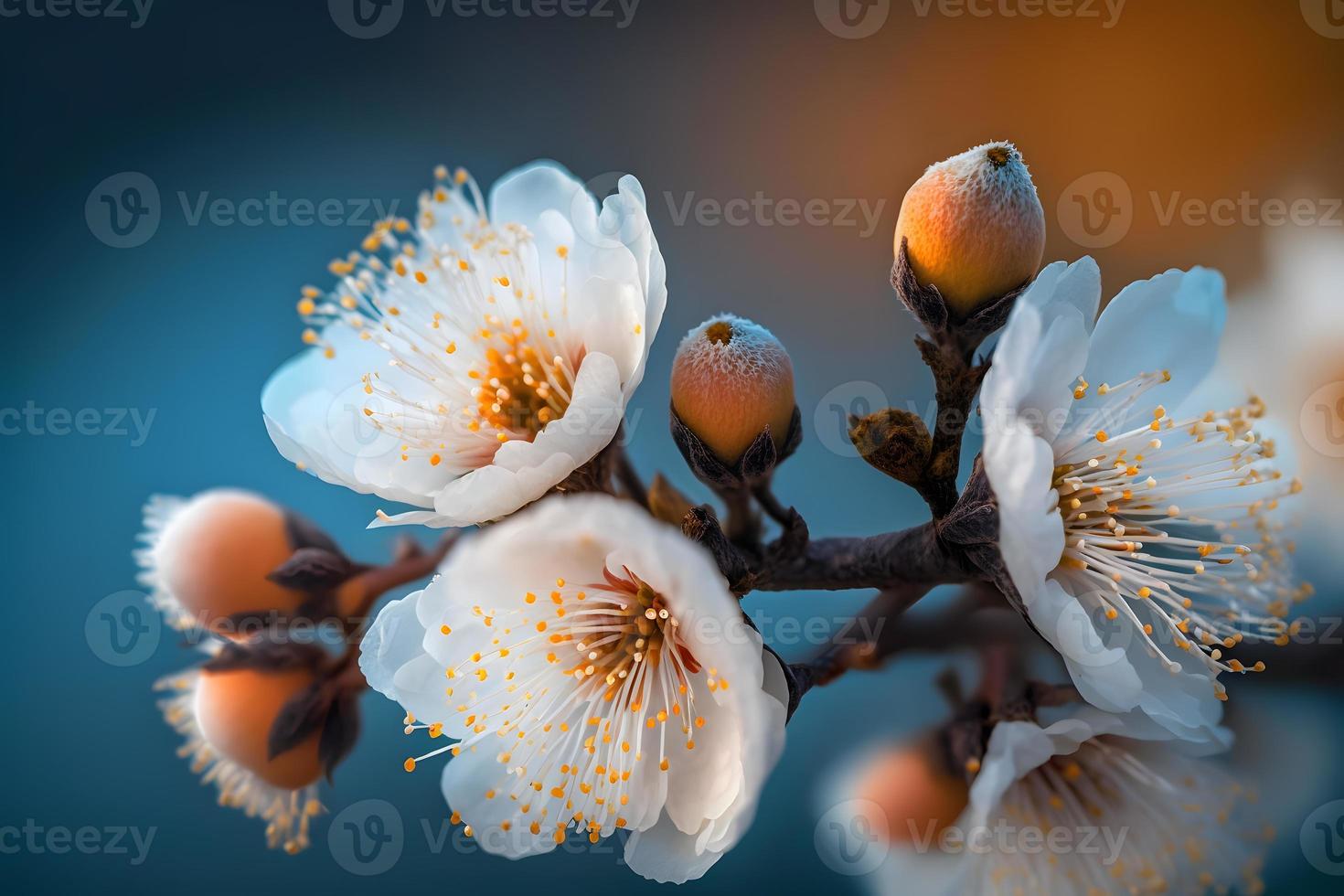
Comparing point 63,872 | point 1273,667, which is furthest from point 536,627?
point 63,872

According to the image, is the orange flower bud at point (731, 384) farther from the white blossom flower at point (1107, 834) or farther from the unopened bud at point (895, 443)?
the white blossom flower at point (1107, 834)

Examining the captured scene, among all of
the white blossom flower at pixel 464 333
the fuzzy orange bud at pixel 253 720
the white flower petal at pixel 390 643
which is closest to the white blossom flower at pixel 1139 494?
the white blossom flower at pixel 464 333

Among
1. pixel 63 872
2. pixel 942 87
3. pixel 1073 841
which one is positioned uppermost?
pixel 942 87

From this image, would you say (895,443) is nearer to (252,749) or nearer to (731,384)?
(731,384)

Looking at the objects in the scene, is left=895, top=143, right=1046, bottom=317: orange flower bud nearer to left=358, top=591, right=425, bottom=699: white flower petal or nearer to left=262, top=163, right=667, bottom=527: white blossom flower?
left=262, top=163, right=667, bottom=527: white blossom flower

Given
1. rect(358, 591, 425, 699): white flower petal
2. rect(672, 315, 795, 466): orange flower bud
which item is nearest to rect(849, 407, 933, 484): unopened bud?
rect(672, 315, 795, 466): orange flower bud

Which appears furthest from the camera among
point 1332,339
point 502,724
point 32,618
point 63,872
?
point 32,618

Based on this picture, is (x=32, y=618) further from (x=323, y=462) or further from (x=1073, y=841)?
(x=1073, y=841)
